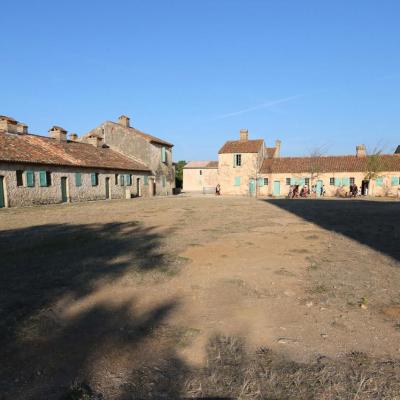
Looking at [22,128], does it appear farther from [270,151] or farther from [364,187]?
[364,187]

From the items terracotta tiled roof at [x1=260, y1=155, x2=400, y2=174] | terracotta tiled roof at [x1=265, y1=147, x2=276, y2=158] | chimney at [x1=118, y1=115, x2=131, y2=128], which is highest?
chimney at [x1=118, y1=115, x2=131, y2=128]

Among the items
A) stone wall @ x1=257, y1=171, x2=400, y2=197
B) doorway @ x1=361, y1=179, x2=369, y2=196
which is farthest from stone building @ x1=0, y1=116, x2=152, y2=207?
doorway @ x1=361, y1=179, x2=369, y2=196

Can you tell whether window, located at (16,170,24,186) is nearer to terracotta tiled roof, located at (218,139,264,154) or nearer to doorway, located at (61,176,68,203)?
doorway, located at (61,176,68,203)

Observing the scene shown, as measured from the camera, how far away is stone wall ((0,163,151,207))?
61.4 ft

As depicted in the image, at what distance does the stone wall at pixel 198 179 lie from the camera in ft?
184

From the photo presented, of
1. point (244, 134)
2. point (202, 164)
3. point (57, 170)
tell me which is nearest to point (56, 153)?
point (57, 170)

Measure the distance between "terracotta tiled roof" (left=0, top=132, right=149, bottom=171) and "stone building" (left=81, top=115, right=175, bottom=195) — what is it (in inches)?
48.7

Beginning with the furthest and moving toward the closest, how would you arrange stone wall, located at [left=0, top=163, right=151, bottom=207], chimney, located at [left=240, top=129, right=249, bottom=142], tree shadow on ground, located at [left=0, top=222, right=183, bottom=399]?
chimney, located at [left=240, top=129, right=249, bottom=142], stone wall, located at [left=0, top=163, right=151, bottom=207], tree shadow on ground, located at [left=0, top=222, right=183, bottom=399]

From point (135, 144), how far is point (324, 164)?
21.9 metres

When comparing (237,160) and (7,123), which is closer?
(7,123)

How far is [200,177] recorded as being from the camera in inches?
2219

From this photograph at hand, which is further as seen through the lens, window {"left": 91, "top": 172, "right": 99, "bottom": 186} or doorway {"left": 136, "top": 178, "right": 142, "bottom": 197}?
doorway {"left": 136, "top": 178, "right": 142, "bottom": 197}

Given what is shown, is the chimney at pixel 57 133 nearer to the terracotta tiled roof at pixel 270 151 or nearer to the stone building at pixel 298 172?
the stone building at pixel 298 172

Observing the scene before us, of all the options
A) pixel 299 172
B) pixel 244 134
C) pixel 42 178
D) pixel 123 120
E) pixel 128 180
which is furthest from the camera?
pixel 244 134
